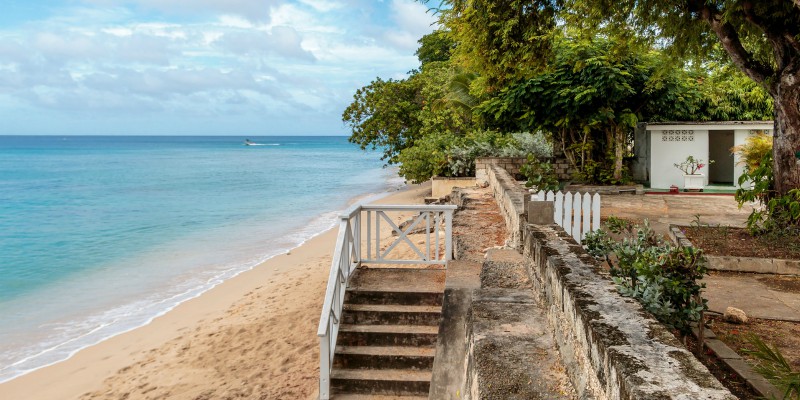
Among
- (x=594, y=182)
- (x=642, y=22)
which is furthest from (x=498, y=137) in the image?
(x=642, y=22)

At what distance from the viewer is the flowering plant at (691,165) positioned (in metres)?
17.6

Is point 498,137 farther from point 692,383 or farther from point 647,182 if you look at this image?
point 692,383

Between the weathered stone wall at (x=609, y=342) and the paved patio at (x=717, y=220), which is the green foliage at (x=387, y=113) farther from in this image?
the weathered stone wall at (x=609, y=342)

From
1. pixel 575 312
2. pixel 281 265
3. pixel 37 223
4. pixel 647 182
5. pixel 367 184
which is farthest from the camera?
pixel 367 184

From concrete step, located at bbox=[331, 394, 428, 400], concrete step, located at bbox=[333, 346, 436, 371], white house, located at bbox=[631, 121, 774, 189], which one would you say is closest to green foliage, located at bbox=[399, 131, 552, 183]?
white house, located at bbox=[631, 121, 774, 189]

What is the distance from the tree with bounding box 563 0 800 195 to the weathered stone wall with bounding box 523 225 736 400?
23.0ft

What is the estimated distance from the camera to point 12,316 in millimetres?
12477

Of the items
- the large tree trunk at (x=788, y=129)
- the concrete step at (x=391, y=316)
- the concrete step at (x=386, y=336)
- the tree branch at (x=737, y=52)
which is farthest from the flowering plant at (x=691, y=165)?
the concrete step at (x=386, y=336)

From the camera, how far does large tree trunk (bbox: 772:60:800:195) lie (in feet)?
28.9

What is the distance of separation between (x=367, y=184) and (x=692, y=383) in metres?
40.4

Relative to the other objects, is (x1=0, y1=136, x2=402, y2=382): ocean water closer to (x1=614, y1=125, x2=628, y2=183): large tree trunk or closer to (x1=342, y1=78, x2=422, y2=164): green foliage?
(x1=342, y1=78, x2=422, y2=164): green foliage

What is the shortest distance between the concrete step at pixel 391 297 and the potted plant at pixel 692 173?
43.7 feet

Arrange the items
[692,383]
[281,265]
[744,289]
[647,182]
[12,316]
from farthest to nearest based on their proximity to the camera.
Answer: [647,182]
[281,265]
[12,316]
[744,289]
[692,383]

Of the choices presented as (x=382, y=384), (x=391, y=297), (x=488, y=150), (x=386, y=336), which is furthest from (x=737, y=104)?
(x=382, y=384)
